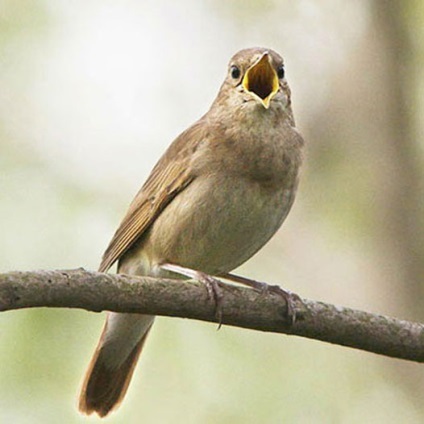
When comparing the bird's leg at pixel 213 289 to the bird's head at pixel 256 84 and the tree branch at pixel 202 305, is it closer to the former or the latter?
the tree branch at pixel 202 305

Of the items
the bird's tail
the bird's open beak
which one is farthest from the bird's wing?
the bird's tail

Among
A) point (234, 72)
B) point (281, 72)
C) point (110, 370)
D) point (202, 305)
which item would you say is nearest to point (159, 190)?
point (234, 72)

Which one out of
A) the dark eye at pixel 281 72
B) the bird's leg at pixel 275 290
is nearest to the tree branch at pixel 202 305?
the bird's leg at pixel 275 290

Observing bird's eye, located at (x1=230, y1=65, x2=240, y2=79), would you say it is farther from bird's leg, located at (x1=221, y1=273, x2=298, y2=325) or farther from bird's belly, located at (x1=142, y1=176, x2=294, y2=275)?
bird's leg, located at (x1=221, y1=273, x2=298, y2=325)

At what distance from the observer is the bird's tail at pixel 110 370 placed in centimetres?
752

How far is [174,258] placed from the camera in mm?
6859

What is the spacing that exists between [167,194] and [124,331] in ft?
3.71

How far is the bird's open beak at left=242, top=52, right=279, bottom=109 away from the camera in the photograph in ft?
23.0

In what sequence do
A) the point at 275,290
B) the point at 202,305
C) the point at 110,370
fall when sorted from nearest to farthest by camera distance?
the point at 202,305 → the point at 275,290 → the point at 110,370

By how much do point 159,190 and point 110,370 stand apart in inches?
57.1

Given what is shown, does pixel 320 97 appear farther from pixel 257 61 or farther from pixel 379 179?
pixel 257 61

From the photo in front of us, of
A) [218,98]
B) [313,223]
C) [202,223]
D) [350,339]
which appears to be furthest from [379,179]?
[350,339]

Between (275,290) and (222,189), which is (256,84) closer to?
(222,189)

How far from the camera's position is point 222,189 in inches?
258
